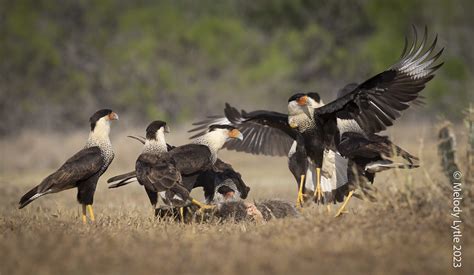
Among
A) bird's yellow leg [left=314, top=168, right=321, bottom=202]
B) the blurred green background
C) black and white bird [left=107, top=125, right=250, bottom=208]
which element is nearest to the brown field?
black and white bird [left=107, top=125, right=250, bottom=208]

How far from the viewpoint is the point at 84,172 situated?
7.52 meters

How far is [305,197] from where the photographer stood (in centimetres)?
851

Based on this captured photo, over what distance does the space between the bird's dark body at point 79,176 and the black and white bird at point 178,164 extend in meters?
0.46

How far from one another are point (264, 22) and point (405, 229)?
86.1 feet

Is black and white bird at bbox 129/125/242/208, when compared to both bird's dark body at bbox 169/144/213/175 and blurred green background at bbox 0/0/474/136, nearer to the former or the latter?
bird's dark body at bbox 169/144/213/175

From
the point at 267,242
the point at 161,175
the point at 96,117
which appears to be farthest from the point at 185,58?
the point at 267,242

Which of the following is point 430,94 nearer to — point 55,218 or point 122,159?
point 122,159

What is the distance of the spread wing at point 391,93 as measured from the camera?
7500mm

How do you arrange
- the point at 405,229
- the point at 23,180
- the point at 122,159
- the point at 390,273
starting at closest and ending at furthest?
1. the point at 390,273
2. the point at 405,229
3. the point at 23,180
4. the point at 122,159

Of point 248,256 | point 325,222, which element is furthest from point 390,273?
point 325,222

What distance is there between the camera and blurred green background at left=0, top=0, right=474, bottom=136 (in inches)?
1155

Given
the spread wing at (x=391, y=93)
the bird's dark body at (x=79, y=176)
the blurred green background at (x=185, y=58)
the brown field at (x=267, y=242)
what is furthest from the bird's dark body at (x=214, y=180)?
the blurred green background at (x=185, y=58)

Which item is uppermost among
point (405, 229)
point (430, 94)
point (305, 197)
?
point (430, 94)

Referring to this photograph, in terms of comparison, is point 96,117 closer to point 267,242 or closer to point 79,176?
point 79,176
